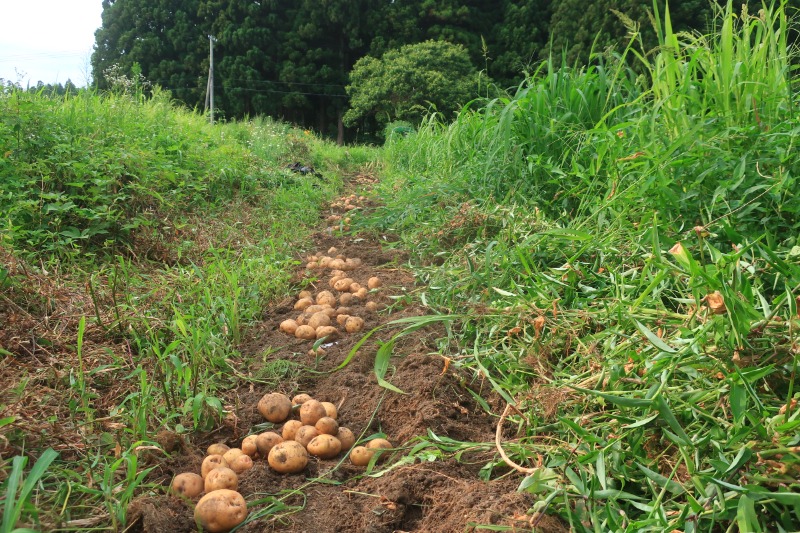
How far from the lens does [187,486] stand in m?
1.32

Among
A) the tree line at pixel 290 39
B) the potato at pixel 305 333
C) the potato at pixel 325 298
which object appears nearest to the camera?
the potato at pixel 305 333

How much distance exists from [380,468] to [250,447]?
14.9 inches

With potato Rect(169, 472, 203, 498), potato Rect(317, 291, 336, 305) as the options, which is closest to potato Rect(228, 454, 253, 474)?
potato Rect(169, 472, 203, 498)

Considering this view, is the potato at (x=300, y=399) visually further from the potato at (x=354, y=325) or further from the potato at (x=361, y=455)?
the potato at (x=354, y=325)

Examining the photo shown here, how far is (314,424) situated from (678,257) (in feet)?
3.60

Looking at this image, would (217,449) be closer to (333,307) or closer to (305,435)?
(305,435)

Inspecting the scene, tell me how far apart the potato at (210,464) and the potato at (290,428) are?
19 centimetres

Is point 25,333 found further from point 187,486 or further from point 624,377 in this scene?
point 624,377

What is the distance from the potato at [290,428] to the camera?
61.9 inches

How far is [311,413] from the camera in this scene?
5.27 feet

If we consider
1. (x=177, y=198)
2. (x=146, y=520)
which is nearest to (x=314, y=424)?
(x=146, y=520)

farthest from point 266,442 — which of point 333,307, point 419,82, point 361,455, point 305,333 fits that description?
point 419,82

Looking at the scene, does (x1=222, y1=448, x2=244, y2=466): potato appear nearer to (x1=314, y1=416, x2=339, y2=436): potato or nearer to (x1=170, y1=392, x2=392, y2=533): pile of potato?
(x1=170, y1=392, x2=392, y2=533): pile of potato

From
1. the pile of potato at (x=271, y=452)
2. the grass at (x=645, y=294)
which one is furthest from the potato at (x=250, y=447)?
the grass at (x=645, y=294)
